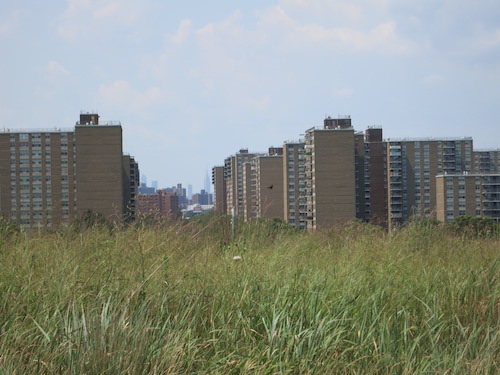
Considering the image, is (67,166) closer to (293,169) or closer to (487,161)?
(293,169)

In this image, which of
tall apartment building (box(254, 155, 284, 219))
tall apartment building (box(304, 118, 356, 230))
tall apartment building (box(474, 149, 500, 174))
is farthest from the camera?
tall apartment building (box(474, 149, 500, 174))

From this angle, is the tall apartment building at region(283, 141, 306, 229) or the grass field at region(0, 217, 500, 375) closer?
the grass field at region(0, 217, 500, 375)

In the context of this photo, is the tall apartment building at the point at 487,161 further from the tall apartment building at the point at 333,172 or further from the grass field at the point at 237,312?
the grass field at the point at 237,312

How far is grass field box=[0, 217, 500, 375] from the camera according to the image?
125 inches

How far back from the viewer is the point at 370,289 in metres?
4.61

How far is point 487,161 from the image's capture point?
105 m

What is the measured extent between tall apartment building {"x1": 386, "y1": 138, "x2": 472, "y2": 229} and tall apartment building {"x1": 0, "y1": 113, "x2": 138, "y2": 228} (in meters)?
38.6

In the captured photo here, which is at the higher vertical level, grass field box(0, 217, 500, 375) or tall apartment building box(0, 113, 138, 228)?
tall apartment building box(0, 113, 138, 228)

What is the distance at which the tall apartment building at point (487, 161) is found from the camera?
336 feet

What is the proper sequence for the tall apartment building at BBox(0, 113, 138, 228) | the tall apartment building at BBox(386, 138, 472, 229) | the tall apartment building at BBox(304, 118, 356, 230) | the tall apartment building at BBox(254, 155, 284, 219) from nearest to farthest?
the tall apartment building at BBox(0, 113, 138, 228)
the tall apartment building at BBox(304, 118, 356, 230)
the tall apartment building at BBox(386, 138, 472, 229)
the tall apartment building at BBox(254, 155, 284, 219)

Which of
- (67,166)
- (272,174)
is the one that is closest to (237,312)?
(67,166)

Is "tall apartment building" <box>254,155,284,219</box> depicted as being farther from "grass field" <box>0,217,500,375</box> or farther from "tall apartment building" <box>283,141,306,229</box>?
"grass field" <box>0,217,500,375</box>

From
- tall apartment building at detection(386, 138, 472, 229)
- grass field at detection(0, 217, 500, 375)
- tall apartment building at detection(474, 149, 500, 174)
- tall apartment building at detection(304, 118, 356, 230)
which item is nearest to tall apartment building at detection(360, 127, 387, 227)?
tall apartment building at detection(386, 138, 472, 229)

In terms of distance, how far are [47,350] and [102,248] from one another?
7.45 feet
